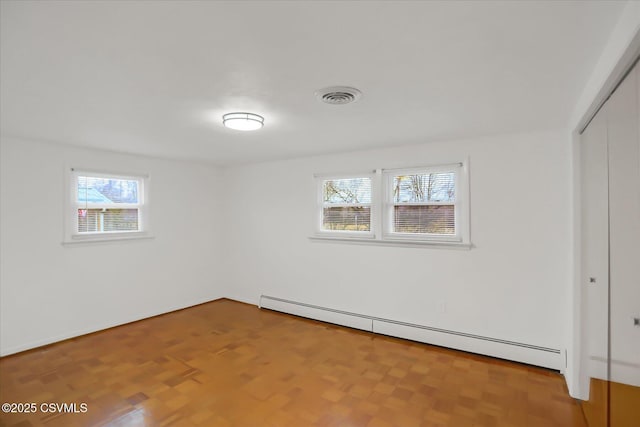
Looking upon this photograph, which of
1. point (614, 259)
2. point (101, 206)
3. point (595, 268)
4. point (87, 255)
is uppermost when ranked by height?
point (101, 206)

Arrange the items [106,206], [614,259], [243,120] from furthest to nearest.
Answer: [106,206]
[243,120]
[614,259]

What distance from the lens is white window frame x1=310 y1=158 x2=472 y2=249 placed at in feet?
11.3

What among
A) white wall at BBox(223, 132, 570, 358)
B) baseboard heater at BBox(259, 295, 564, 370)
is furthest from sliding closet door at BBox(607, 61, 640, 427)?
baseboard heater at BBox(259, 295, 564, 370)

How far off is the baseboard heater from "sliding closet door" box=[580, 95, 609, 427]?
59 cm

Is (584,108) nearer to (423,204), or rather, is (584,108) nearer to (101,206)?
(423,204)

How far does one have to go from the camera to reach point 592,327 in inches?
86.6

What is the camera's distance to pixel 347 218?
4348 millimetres

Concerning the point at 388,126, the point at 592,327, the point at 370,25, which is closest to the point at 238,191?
the point at 388,126

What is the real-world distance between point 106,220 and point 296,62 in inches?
151

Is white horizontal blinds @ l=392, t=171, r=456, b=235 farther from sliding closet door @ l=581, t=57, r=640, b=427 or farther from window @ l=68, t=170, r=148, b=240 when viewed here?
window @ l=68, t=170, r=148, b=240

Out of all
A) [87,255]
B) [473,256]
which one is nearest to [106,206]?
[87,255]

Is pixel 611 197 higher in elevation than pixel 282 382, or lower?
higher

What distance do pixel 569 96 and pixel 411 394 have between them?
2513 millimetres

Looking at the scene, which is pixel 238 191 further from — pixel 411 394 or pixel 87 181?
pixel 411 394
